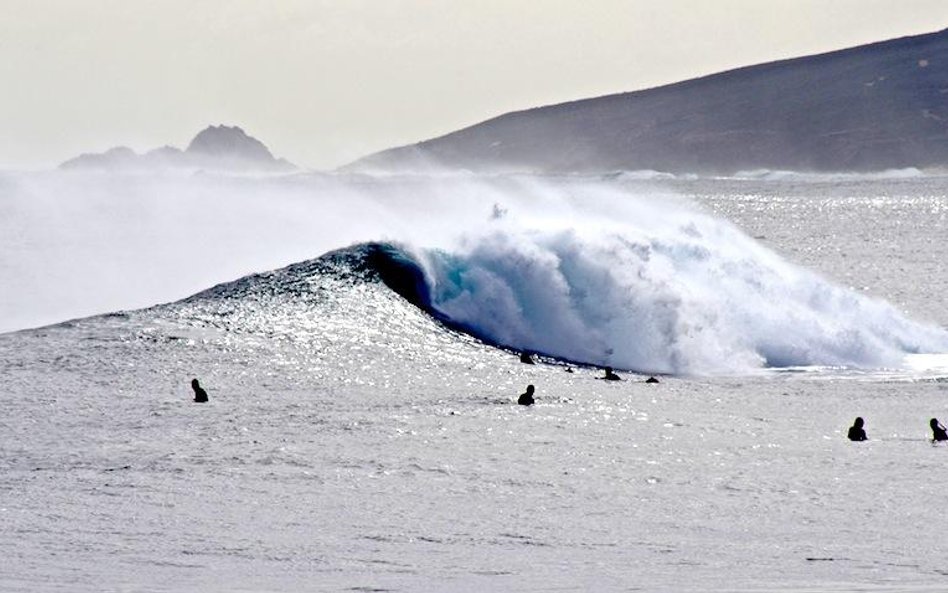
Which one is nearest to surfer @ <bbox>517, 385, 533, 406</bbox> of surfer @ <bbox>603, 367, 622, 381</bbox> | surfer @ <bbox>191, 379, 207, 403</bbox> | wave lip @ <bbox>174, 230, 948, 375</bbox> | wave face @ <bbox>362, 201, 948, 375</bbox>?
surfer @ <bbox>603, 367, 622, 381</bbox>

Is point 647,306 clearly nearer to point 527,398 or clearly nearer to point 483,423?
point 527,398

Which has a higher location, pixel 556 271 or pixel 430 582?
pixel 556 271

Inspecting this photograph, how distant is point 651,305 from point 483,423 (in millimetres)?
14090

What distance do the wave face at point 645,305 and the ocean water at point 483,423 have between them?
0.09m

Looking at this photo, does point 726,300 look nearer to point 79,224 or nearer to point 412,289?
point 412,289

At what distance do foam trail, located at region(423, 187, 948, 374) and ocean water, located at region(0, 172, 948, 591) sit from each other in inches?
3.8

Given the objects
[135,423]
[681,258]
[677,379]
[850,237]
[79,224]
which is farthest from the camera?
[79,224]

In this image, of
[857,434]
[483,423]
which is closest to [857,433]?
[857,434]

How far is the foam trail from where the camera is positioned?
3472cm

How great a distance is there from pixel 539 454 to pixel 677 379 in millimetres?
10342

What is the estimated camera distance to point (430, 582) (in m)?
14.4

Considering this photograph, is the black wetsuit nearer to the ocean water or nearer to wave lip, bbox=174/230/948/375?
the ocean water

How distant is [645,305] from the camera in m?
36.9

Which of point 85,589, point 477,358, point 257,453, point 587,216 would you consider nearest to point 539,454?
point 257,453
